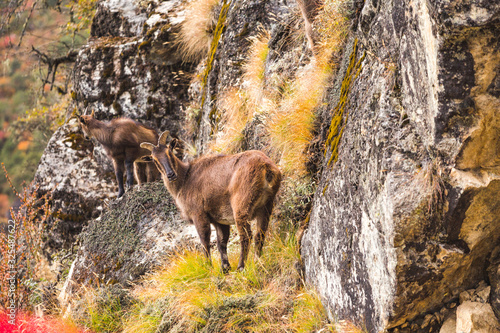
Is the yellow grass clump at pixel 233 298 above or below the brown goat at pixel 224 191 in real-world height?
below

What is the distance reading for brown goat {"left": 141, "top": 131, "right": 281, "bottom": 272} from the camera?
567 cm

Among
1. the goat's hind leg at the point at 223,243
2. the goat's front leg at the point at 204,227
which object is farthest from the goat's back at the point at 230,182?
the goat's hind leg at the point at 223,243

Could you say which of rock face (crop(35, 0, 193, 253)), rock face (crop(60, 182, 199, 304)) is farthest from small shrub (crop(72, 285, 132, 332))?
rock face (crop(35, 0, 193, 253))

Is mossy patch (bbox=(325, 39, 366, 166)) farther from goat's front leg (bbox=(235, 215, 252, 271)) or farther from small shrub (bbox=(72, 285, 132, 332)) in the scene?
small shrub (bbox=(72, 285, 132, 332))

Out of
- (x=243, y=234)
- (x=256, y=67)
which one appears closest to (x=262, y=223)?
(x=243, y=234)

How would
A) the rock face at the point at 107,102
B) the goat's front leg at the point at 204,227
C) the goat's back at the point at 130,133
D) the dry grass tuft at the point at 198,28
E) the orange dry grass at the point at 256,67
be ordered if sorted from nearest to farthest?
the goat's front leg at the point at 204,227 → the orange dry grass at the point at 256,67 → the goat's back at the point at 130,133 → the dry grass tuft at the point at 198,28 → the rock face at the point at 107,102

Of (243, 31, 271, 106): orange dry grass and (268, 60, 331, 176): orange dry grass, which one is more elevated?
(243, 31, 271, 106): orange dry grass

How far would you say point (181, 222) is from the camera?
25.9ft

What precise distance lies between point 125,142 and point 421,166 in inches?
267

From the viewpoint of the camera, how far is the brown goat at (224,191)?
5.67m

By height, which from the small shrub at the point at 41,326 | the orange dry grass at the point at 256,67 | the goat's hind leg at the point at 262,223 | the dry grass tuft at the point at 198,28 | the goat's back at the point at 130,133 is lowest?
the small shrub at the point at 41,326

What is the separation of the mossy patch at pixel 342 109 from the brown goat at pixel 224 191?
32.4 inches

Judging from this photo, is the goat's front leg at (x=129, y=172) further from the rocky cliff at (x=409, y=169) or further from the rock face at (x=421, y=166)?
the rock face at (x=421, y=166)

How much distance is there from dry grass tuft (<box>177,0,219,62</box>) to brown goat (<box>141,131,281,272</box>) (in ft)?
15.2
